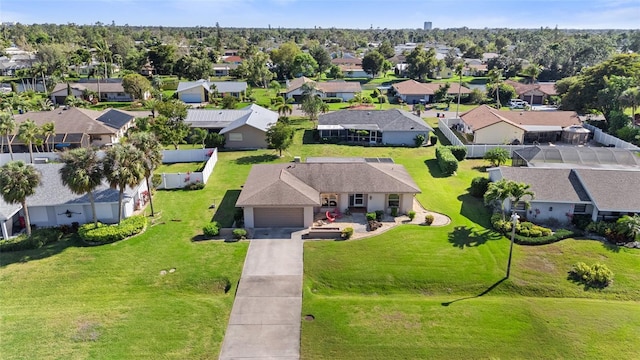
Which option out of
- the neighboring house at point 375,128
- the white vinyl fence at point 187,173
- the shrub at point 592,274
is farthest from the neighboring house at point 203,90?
the shrub at point 592,274

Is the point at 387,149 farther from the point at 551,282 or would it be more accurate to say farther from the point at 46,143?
the point at 46,143

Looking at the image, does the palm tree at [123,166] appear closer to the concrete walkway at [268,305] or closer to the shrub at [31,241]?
the shrub at [31,241]

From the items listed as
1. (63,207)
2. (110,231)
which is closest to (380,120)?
(110,231)

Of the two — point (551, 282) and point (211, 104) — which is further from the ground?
point (211, 104)

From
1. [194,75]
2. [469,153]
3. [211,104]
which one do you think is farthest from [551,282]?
[194,75]

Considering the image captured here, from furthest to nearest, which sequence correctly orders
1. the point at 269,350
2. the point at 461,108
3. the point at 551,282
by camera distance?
the point at 461,108, the point at 551,282, the point at 269,350

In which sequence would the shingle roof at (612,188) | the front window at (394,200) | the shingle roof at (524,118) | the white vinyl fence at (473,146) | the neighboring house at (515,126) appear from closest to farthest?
1. the shingle roof at (612,188)
2. the front window at (394,200)
3. the white vinyl fence at (473,146)
4. the neighboring house at (515,126)
5. the shingle roof at (524,118)

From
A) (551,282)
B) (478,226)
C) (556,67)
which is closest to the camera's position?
(551,282)
